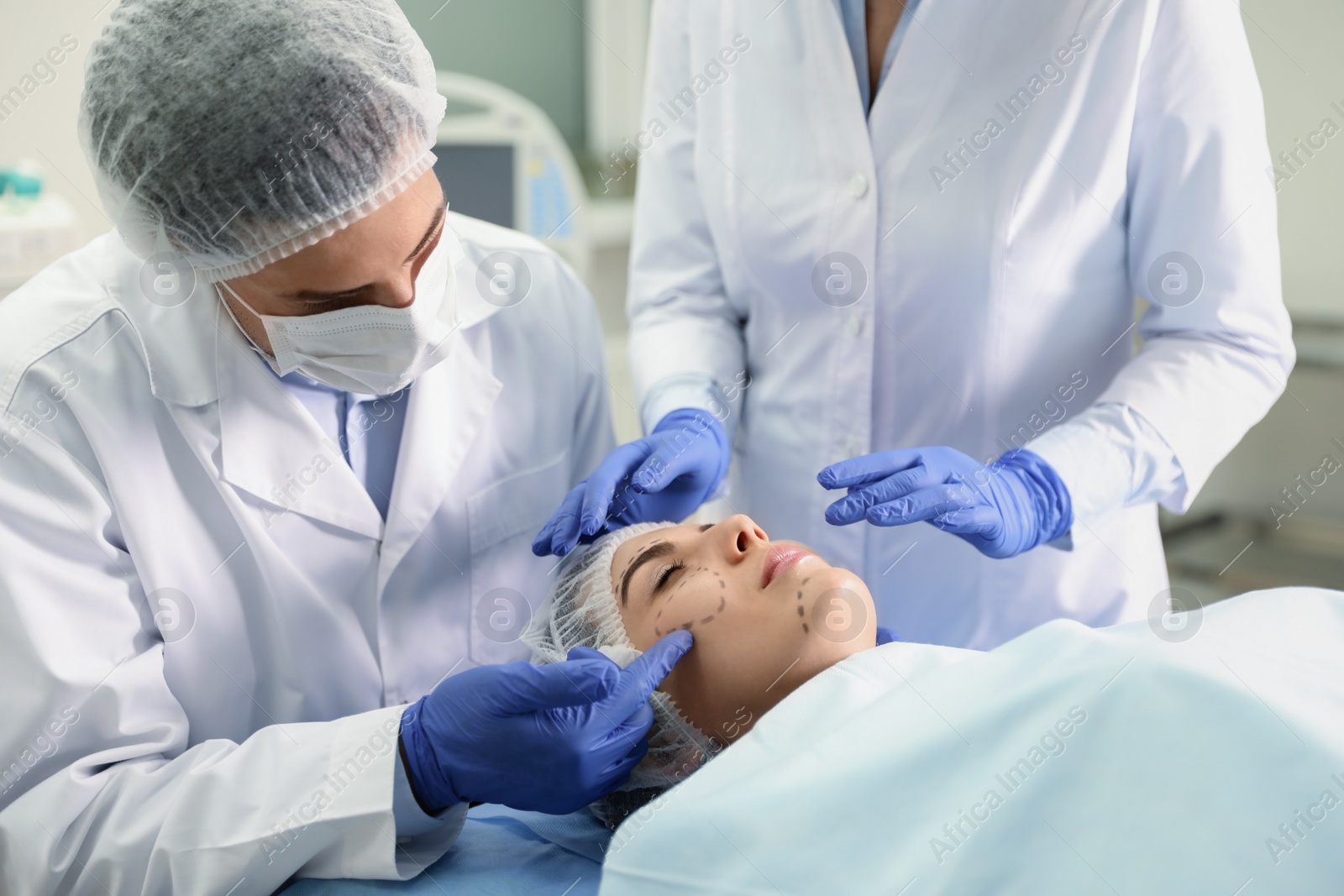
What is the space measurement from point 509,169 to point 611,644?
2.08 m

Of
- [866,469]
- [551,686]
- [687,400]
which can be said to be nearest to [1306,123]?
[687,400]

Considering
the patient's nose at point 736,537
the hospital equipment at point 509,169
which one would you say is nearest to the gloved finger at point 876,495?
the patient's nose at point 736,537

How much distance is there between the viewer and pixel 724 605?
4.22 feet

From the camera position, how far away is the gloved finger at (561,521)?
1.38 metres

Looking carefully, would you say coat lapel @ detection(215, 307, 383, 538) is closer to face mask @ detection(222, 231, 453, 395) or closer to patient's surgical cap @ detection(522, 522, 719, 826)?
face mask @ detection(222, 231, 453, 395)

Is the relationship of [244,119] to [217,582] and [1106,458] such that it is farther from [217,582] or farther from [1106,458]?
[1106,458]

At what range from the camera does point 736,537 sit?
134cm

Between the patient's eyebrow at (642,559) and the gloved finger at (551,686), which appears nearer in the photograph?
the gloved finger at (551,686)

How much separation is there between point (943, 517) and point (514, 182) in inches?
85.3

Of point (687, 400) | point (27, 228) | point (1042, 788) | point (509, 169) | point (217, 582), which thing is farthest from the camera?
point (509, 169)

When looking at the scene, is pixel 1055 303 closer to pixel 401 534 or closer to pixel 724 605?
pixel 724 605

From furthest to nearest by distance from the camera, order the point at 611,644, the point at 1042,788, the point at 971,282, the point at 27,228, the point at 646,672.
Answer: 1. the point at 27,228
2. the point at 971,282
3. the point at 611,644
4. the point at 646,672
5. the point at 1042,788

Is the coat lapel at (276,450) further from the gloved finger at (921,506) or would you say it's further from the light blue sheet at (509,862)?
the gloved finger at (921,506)

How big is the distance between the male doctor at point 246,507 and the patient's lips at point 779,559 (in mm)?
166
